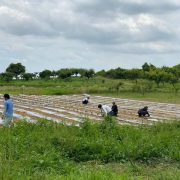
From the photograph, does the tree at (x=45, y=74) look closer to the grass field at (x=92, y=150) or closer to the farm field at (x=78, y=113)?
the farm field at (x=78, y=113)

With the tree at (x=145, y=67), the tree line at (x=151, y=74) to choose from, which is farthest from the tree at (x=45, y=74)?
the tree at (x=145, y=67)

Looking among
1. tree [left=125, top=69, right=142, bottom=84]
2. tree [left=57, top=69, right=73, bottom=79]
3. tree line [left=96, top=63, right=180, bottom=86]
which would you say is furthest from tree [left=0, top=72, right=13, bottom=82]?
tree [left=125, top=69, right=142, bottom=84]

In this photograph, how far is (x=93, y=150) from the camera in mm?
8297

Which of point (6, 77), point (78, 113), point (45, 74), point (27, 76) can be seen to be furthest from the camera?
point (45, 74)

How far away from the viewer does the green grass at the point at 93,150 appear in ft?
21.4

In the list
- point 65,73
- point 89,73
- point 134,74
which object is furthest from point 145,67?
point 65,73

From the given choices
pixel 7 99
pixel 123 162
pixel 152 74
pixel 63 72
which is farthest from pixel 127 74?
pixel 123 162

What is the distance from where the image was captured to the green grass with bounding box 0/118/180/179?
21.4ft

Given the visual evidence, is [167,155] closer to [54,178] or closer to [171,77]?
[54,178]

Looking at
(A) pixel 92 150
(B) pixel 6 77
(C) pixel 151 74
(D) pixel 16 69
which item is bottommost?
(A) pixel 92 150

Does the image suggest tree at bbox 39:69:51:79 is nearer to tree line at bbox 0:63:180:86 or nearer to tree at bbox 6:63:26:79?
tree line at bbox 0:63:180:86

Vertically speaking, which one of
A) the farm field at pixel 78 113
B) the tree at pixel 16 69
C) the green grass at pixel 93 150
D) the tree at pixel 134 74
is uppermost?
the tree at pixel 16 69

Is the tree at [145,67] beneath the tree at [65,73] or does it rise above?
above

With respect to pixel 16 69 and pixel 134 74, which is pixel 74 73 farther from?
pixel 134 74
